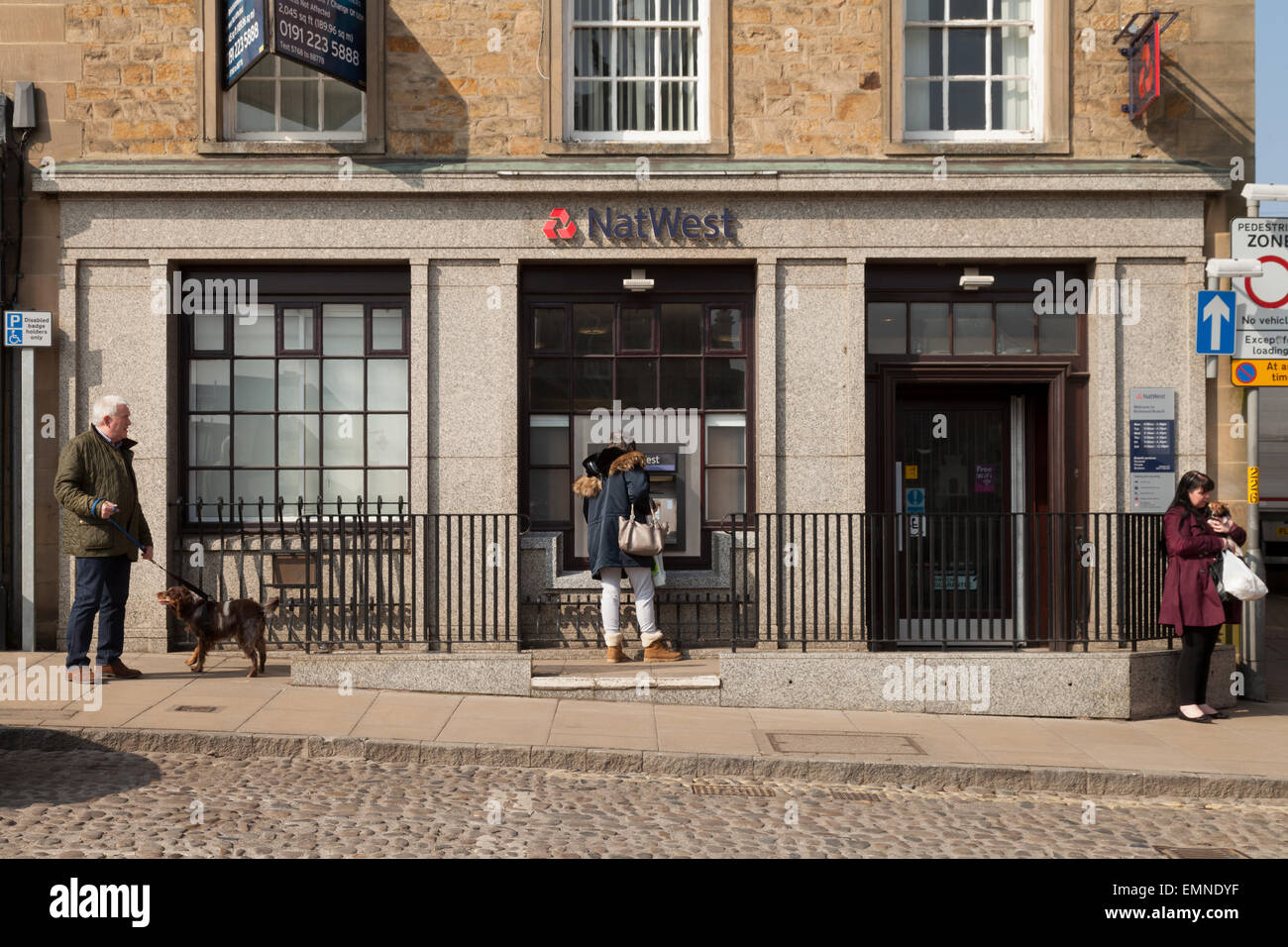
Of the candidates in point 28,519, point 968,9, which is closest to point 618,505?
point 28,519

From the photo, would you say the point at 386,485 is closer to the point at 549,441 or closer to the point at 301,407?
the point at 301,407

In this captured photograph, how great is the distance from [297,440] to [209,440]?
0.84 meters

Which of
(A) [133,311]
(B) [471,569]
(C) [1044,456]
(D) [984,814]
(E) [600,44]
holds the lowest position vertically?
(D) [984,814]

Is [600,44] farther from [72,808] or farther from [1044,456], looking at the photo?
[72,808]

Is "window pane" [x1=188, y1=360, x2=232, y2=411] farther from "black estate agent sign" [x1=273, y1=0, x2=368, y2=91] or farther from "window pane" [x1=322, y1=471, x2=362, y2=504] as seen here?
"black estate agent sign" [x1=273, y1=0, x2=368, y2=91]

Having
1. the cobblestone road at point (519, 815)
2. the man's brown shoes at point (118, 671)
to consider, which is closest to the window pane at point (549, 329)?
the man's brown shoes at point (118, 671)

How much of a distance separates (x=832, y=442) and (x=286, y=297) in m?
5.36

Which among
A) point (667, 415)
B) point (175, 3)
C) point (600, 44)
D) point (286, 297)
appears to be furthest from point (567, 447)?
point (175, 3)

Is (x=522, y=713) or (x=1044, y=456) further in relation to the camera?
(x=1044, y=456)

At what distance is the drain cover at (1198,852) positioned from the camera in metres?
6.23

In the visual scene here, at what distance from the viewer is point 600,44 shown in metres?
11.7

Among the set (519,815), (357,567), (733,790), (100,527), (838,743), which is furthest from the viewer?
(357,567)

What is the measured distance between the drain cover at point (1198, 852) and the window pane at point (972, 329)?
6144 millimetres

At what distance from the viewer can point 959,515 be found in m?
10.1
